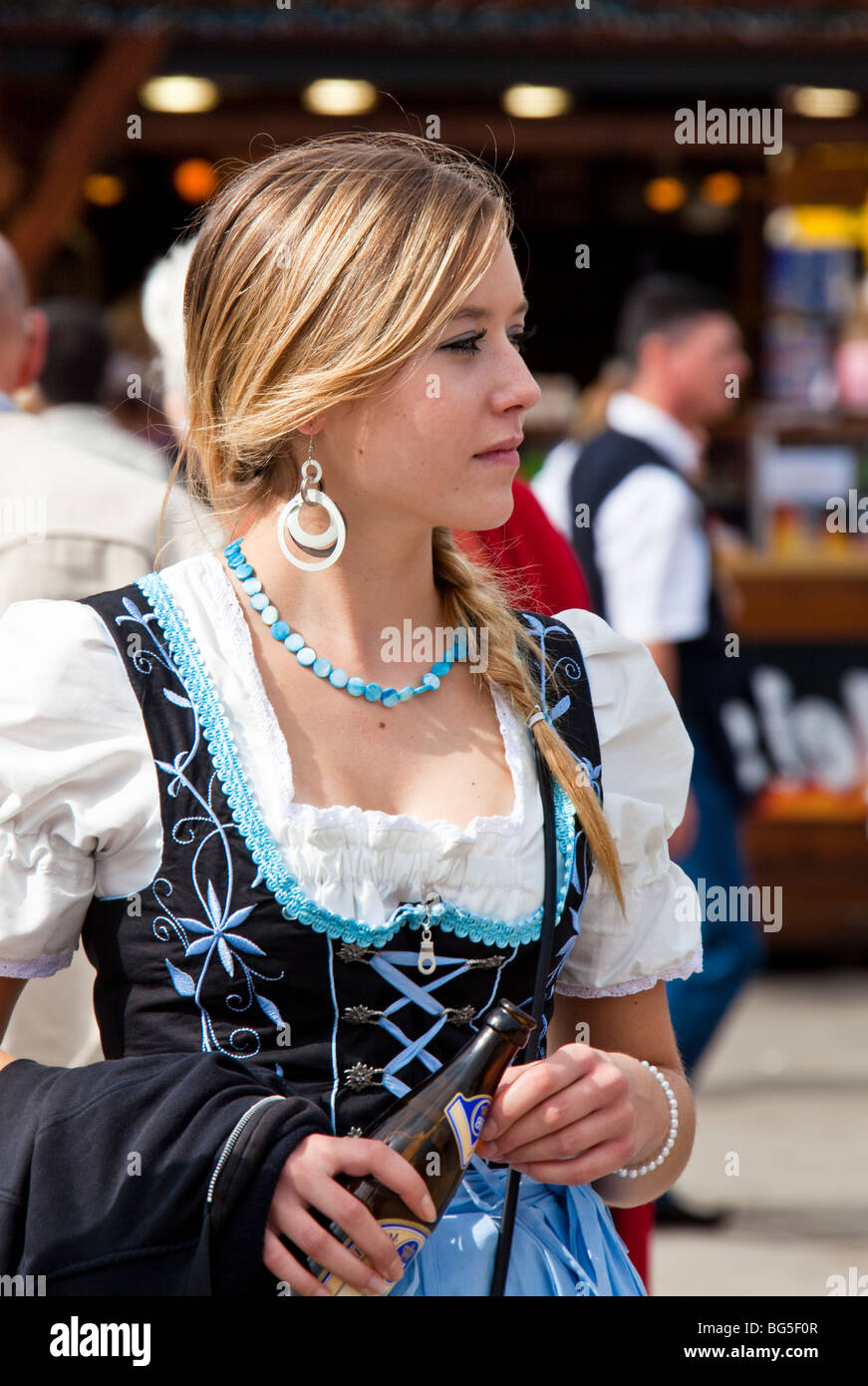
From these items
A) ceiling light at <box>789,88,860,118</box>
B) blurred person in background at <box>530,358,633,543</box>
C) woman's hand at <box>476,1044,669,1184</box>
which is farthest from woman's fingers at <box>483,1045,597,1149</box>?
ceiling light at <box>789,88,860,118</box>

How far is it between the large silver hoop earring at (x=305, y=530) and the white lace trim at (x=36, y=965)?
0.42 metres

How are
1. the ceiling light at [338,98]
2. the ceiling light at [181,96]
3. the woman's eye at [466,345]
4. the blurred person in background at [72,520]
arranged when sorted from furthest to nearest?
the ceiling light at [181,96] → the ceiling light at [338,98] → the blurred person in background at [72,520] → the woman's eye at [466,345]

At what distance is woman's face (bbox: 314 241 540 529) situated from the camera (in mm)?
1546

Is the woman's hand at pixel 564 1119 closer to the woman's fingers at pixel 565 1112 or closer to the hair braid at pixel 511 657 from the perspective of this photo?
the woman's fingers at pixel 565 1112

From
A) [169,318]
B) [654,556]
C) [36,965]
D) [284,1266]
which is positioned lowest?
[284,1266]

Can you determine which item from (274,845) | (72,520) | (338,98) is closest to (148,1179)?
(274,845)

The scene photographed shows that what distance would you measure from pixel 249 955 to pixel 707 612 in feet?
9.74

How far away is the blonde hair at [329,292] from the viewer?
1.51m

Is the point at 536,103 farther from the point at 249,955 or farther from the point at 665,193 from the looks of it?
the point at 249,955

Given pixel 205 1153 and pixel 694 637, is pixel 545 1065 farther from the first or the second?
pixel 694 637

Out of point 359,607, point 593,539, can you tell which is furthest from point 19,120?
point 359,607

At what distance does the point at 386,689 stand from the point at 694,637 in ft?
8.78

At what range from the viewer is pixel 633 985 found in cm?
165

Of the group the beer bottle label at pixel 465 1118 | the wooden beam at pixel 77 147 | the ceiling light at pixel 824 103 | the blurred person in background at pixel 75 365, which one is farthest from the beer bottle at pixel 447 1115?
the ceiling light at pixel 824 103
